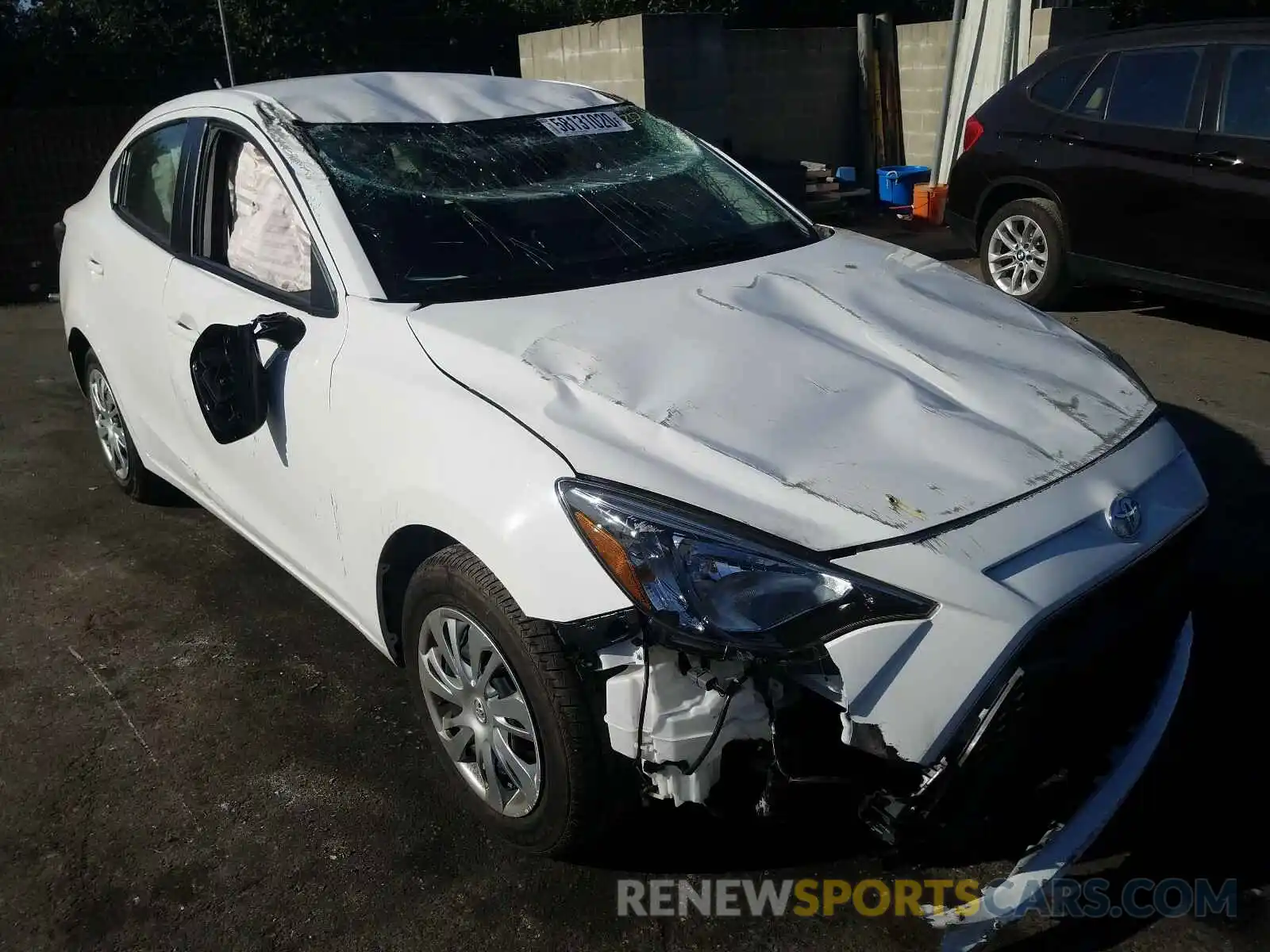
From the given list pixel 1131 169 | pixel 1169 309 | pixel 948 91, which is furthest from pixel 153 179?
pixel 948 91

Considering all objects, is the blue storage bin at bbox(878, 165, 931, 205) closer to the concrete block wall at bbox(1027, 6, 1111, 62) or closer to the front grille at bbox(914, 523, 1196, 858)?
the concrete block wall at bbox(1027, 6, 1111, 62)

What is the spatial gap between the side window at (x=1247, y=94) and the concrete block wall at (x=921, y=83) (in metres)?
5.73

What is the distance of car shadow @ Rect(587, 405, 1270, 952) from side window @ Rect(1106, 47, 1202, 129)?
13.8ft

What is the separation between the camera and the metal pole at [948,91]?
1102cm

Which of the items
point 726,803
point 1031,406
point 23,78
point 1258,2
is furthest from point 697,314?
point 1258,2

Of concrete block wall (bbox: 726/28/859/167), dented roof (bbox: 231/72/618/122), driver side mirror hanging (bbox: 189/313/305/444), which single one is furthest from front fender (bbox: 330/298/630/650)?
concrete block wall (bbox: 726/28/859/167)

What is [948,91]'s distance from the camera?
11234 millimetres

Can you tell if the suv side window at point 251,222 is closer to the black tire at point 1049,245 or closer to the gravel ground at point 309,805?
the gravel ground at point 309,805

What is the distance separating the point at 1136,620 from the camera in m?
2.36

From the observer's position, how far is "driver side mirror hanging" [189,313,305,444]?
304 centimetres

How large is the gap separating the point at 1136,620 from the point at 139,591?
338 centimetres

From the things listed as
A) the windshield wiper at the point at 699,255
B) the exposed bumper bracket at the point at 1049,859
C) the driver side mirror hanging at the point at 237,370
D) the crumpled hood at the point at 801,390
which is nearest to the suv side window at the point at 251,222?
the driver side mirror hanging at the point at 237,370

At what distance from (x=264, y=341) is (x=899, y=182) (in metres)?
9.38

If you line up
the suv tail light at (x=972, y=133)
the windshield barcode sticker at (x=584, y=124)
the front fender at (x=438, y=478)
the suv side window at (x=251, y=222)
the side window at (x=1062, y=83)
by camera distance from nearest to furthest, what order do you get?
the front fender at (x=438, y=478)
the suv side window at (x=251, y=222)
the windshield barcode sticker at (x=584, y=124)
the side window at (x=1062, y=83)
the suv tail light at (x=972, y=133)
